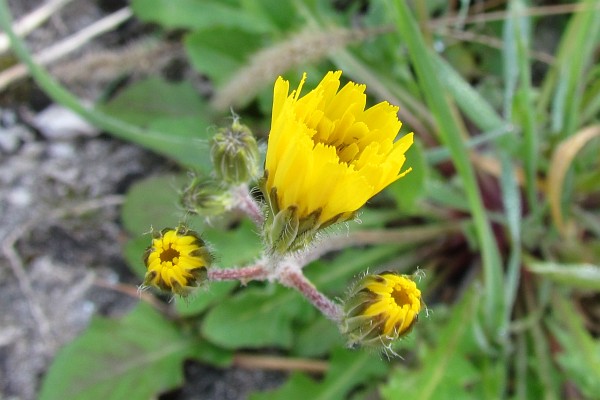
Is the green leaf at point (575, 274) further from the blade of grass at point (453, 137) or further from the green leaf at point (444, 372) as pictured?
the green leaf at point (444, 372)

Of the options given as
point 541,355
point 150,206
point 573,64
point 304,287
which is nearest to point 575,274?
point 541,355

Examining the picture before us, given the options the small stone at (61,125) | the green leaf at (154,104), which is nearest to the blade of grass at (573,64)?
the green leaf at (154,104)

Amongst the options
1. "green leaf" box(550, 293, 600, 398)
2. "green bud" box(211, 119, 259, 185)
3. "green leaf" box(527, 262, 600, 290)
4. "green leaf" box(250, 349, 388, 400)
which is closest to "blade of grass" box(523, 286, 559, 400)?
"green leaf" box(550, 293, 600, 398)

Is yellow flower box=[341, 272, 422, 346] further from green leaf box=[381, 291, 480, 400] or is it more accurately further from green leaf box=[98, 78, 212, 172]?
green leaf box=[98, 78, 212, 172]

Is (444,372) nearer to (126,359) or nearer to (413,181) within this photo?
(413,181)

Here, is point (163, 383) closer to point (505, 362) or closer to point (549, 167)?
point (505, 362)

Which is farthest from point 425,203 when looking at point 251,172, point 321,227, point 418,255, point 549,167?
point 321,227

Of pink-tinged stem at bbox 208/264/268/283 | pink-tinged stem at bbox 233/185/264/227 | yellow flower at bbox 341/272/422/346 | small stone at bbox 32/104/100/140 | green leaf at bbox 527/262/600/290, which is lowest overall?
green leaf at bbox 527/262/600/290
